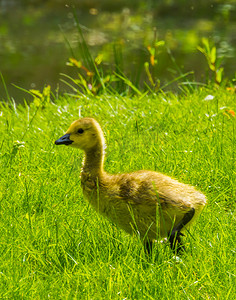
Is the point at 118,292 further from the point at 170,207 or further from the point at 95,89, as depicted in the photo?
the point at 95,89

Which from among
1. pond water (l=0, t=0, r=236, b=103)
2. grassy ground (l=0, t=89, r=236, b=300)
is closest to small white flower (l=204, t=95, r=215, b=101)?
grassy ground (l=0, t=89, r=236, b=300)

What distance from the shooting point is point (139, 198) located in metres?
2.95

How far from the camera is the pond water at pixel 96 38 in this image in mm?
10484

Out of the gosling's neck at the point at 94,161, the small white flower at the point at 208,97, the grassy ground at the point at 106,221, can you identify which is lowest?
the small white flower at the point at 208,97

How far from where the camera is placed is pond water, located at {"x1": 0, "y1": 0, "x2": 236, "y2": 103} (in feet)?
34.4

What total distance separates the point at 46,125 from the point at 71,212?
6.11ft

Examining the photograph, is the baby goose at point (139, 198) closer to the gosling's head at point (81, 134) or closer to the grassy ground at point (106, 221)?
the gosling's head at point (81, 134)

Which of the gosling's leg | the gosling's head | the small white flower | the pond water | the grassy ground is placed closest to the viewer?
the grassy ground

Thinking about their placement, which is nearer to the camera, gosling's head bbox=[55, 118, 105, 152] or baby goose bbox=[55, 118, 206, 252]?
baby goose bbox=[55, 118, 206, 252]

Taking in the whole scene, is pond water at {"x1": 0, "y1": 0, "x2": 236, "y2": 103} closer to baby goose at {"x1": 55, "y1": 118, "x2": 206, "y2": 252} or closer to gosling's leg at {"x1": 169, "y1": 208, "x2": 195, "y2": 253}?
baby goose at {"x1": 55, "y1": 118, "x2": 206, "y2": 252}

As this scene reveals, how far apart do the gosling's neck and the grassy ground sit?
1.02 feet

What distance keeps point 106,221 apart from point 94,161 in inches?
15.2

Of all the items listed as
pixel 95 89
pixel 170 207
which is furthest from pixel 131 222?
pixel 95 89

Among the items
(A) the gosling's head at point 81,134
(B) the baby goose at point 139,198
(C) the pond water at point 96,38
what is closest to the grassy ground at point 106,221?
(B) the baby goose at point 139,198
